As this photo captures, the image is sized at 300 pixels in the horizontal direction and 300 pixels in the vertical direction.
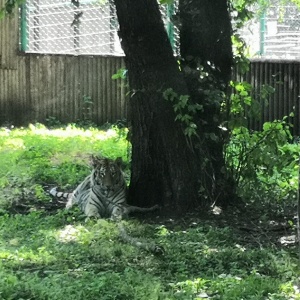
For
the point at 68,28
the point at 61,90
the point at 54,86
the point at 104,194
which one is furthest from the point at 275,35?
the point at 104,194

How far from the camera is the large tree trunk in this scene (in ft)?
26.8

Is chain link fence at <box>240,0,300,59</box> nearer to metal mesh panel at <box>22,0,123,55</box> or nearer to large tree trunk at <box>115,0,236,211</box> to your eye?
metal mesh panel at <box>22,0,123,55</box>

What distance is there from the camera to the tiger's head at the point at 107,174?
28.9 ft

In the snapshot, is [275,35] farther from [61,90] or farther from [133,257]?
[133,257]

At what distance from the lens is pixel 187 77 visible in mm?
8492

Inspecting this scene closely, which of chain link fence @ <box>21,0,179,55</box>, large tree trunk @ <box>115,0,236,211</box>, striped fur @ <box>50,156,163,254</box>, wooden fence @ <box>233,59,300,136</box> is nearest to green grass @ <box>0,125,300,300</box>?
striped fur @ <box>50,156,163,254</box>

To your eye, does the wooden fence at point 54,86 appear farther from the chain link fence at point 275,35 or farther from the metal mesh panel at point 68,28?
the chain link fence at point 275,35

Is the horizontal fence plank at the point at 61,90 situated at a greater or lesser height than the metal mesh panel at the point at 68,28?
lesser

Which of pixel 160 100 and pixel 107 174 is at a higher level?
pixel 160 100

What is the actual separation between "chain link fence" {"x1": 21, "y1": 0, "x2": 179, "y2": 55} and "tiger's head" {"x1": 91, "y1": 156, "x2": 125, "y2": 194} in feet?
25.2

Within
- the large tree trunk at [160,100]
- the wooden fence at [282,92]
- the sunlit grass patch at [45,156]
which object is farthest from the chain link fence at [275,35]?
the large tree trunk at [160,100]

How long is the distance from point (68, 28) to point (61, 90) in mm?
1401

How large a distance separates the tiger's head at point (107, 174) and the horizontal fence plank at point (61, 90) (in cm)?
719

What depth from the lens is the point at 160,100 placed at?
26.9ft
